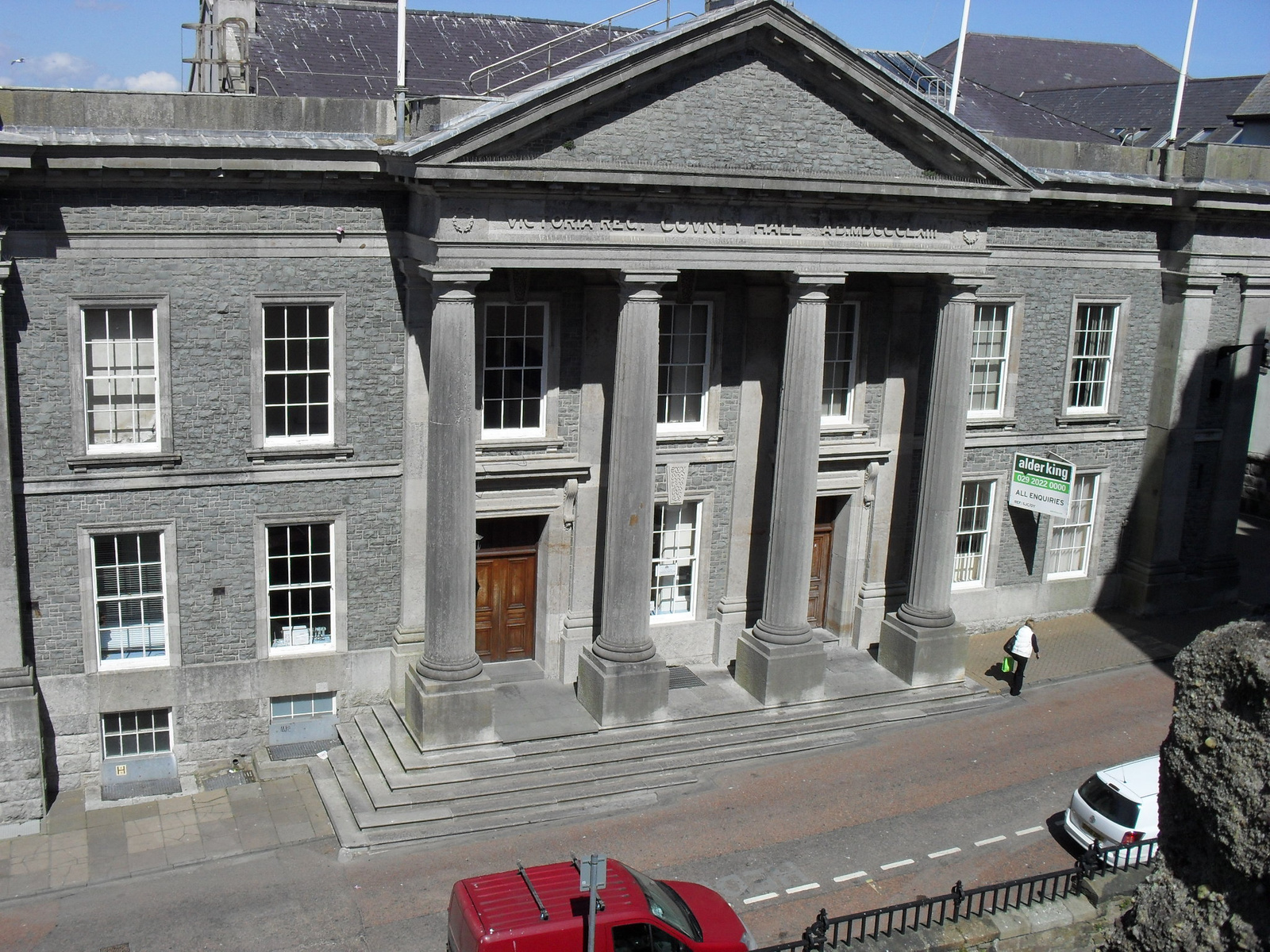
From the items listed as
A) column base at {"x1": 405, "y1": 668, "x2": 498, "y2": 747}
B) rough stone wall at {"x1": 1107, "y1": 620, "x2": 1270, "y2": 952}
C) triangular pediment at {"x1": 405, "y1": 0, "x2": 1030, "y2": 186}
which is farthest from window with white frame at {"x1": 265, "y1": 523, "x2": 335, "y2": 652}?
rough stone wall at {"x1": 1107, "y1": 620, "x2": 1270, "y2": 952}

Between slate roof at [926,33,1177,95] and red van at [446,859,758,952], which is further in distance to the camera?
slate roof at [926,33,1177,95]

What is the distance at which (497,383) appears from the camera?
18.9 metres

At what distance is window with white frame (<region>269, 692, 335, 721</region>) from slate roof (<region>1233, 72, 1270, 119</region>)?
28.5 m

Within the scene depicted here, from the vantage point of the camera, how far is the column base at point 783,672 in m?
19.5

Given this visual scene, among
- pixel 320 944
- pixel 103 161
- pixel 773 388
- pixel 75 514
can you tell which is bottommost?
pixel 320 944

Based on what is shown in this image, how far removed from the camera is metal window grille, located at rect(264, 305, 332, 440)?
17.6 meters

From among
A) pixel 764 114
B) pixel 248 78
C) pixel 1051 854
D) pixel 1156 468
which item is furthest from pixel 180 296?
pixel 1156 468

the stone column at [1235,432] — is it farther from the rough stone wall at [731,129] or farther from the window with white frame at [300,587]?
the window with white frame at [300,587]

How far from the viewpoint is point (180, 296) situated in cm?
1683

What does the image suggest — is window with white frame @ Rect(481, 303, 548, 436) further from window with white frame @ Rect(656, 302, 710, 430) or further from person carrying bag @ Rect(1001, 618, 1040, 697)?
person carrying bag @ Rect(1001, 618, 1040, 697)

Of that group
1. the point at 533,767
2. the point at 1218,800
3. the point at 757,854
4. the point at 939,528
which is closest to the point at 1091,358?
the point at 939,528

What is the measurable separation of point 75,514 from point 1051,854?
14.1 m

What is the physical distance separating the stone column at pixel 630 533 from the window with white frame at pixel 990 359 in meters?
7.40

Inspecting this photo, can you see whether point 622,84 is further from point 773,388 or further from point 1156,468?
point 1156,468
